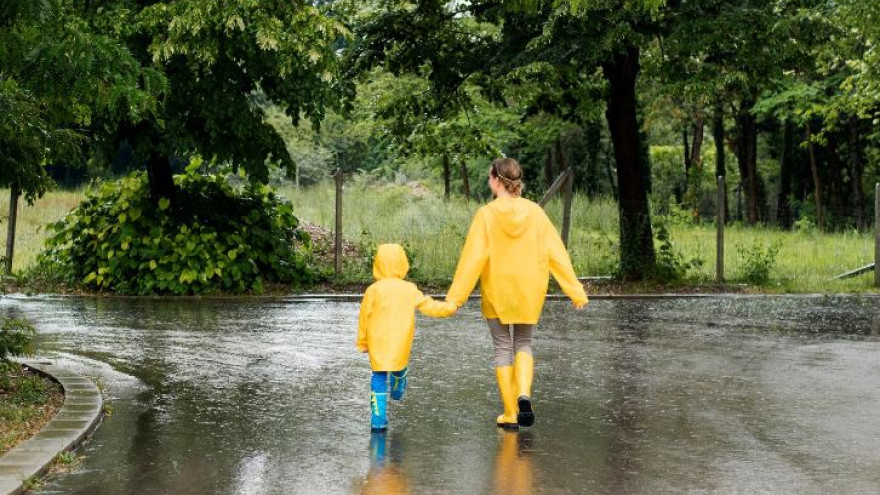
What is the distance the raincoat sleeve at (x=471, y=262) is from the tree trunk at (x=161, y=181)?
12.9 m

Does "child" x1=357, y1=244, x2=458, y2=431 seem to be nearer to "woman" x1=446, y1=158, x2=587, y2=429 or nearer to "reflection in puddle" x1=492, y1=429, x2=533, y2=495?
"woman" x1=446, y1=158, x2=587, y2=429

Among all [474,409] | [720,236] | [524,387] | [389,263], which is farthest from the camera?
[720,236]

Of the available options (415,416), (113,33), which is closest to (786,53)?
(113,33)

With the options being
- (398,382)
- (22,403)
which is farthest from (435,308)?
(22,403)

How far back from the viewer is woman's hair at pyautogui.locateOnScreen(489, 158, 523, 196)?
332 inches

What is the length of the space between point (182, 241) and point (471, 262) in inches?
482

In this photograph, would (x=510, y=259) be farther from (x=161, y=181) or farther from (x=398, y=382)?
(x=161, y=181)

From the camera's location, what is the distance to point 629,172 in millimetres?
22016

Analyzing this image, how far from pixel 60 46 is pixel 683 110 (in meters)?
36.2

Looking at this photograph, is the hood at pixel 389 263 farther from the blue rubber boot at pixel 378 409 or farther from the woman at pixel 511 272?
the blue rubber boot at pixel 378 409

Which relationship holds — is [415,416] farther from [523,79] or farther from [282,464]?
[523,79]

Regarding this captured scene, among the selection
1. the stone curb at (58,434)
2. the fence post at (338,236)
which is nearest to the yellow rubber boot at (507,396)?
the stone curb at (58,434)

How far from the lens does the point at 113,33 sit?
1612 cm

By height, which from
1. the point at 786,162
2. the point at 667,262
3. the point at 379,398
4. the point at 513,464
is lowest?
the point at 513,464
